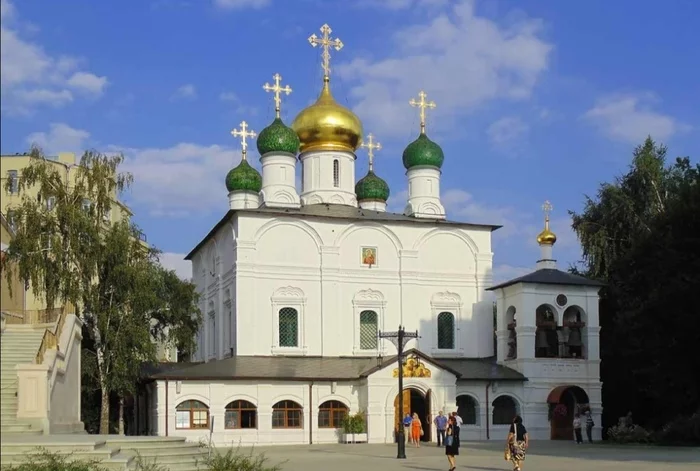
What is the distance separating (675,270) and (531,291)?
6.37 meters

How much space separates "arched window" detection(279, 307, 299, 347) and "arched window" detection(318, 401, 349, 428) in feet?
10.2

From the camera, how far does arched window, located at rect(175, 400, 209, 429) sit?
95.5 ft

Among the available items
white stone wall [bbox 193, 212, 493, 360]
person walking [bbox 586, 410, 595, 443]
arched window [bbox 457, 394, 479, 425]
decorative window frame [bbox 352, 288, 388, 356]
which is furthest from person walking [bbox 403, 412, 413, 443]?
person walking [bbox 586, 410, 595, 443]

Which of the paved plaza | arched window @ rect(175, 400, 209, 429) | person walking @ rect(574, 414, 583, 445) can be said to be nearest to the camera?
the paved plaza

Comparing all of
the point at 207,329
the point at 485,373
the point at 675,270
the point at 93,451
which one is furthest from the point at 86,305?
the point at 675,270

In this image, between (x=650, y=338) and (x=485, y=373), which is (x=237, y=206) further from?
(x=650, y=338)

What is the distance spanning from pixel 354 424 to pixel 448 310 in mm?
7226

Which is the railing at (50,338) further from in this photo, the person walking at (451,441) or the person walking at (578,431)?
the person walking at (578,431)

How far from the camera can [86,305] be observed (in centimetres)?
2861

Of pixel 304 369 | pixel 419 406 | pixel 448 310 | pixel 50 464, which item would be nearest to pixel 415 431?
pixel 419 406

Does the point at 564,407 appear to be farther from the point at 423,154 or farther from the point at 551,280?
the point at 423,154

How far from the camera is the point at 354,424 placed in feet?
97.9

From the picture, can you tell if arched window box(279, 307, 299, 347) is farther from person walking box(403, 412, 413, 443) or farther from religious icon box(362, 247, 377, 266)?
person walking box(403, 412, 413, 443)

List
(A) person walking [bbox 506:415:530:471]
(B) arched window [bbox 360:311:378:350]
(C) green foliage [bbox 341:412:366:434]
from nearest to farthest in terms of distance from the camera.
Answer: (A) person walking [bbox 506:415:530:471] → (C) green foliage [bbox 341:412:366:434] → (B) arched window [bbox 360:311:378:350]
